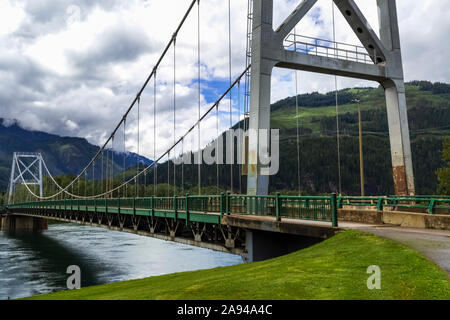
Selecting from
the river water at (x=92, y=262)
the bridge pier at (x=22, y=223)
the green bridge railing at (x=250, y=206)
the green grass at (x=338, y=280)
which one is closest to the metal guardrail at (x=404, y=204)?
the green bridge railing at (x=250, y=206)

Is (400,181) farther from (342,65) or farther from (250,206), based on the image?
(250,206)

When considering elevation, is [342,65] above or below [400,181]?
above

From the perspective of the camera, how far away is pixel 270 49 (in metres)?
19.1

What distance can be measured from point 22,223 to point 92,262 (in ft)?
195

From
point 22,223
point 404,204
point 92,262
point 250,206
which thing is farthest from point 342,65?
point 22,223

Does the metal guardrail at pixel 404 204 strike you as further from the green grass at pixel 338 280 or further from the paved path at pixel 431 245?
the green grass at pixel 338 280

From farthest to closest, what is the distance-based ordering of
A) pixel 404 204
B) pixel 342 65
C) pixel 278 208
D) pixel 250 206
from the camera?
pixel 342 65 < pixel 404 204 < pixel 250 206 < pixel 278 208

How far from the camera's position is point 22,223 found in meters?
91.6

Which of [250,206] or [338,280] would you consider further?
[250,206]

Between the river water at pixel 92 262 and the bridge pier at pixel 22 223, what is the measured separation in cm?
3140

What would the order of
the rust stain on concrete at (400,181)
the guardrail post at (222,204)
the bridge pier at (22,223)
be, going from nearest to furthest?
the guardrail post at (222,204), the rust stain on concrete at (400,181), the bridge pier at (22,223)

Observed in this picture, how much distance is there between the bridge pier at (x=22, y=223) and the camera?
87.6m

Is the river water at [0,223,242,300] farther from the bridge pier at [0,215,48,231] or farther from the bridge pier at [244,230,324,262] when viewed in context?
the bridge pier at [0,215,48,231]
